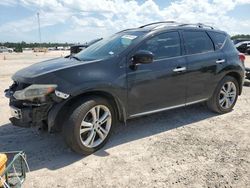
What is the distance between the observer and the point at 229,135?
4828 mm

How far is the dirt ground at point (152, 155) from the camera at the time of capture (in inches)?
136

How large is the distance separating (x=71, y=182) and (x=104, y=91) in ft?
4.42

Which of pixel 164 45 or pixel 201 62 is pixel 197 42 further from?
pixel 164 45

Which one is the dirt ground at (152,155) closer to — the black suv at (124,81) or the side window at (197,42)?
the black suv at (124,81)

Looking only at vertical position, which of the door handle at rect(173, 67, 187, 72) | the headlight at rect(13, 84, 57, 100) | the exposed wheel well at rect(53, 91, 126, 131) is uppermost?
the door handle at rect(173, 67, 187, 72)

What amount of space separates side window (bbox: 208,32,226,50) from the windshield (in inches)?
67.0

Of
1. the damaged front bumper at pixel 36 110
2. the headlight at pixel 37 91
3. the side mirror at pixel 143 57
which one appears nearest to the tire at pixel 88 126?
the damaged front bumper at pixel 36 110

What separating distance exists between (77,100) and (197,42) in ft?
8.80

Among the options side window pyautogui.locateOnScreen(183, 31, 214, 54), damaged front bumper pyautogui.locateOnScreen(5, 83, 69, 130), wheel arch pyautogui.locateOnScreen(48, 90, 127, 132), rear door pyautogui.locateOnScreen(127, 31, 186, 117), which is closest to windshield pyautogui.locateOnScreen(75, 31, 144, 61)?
rear door pyautogui.locateOnScreen(127, 31, 186, 117)

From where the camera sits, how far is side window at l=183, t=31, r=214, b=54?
17.4 ft

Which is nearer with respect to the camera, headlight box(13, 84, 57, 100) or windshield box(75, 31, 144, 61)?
headlight box(13, 84, 57, 100)

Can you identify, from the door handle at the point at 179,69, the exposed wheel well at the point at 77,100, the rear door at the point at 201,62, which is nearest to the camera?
the exposed wheel well at the point at 77,100

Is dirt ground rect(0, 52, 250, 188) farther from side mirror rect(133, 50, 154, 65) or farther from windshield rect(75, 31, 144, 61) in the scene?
windshield rect(75, 31, 144, 61)

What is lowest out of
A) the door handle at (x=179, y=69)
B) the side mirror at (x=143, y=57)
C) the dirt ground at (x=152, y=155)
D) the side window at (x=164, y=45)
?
the dirt ground at (x=152, y=155)
